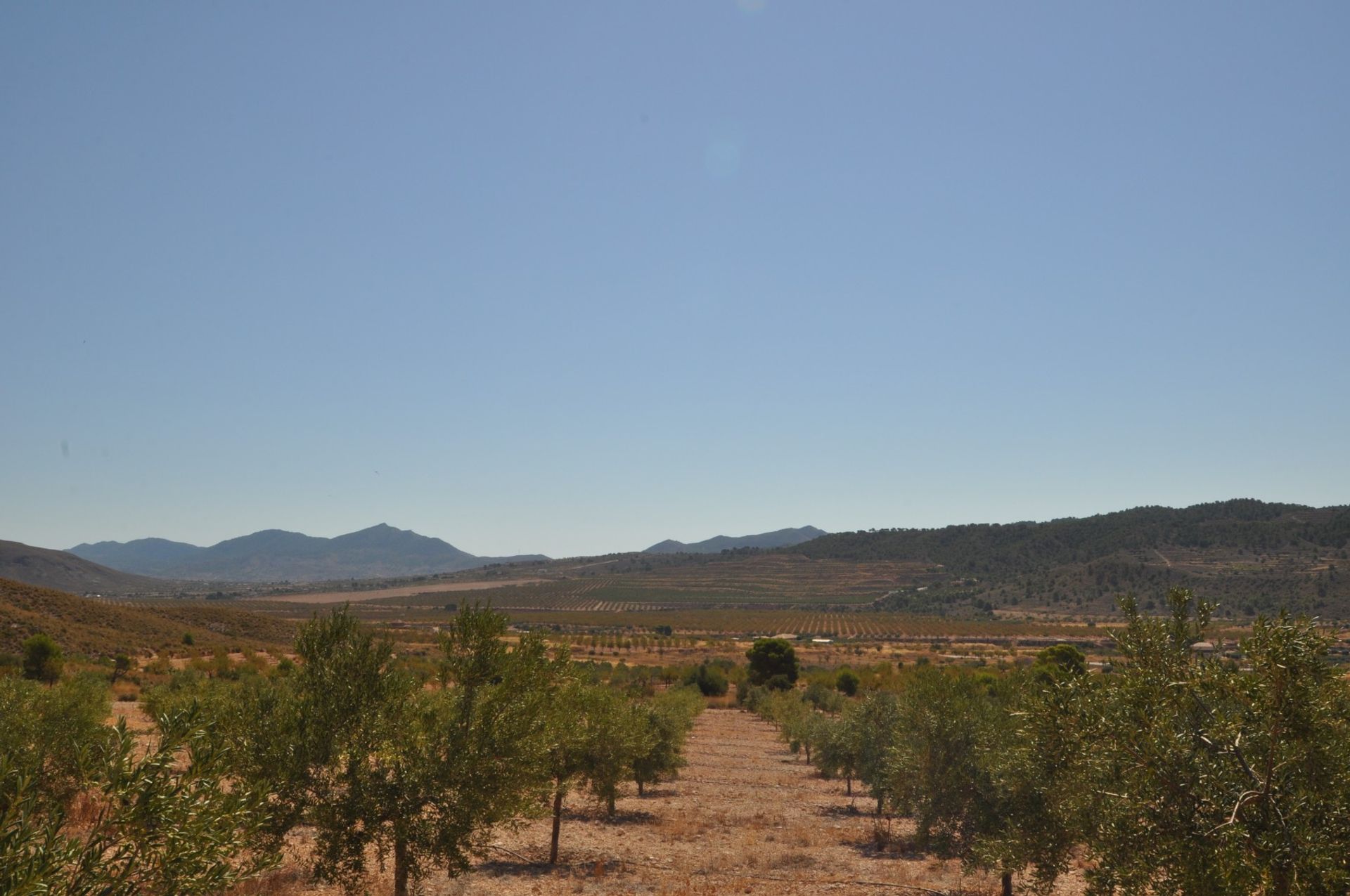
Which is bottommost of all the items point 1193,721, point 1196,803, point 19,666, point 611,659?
point 611,659

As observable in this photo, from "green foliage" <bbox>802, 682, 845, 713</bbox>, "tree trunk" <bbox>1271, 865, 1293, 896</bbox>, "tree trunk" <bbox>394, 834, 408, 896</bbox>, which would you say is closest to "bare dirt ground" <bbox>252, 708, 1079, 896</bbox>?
"tree trunk" <bbox>394, 834, 408, 896</bbox>

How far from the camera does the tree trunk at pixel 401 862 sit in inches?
549

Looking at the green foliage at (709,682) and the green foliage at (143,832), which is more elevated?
the green foliage at (143,832)

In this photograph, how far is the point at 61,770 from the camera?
20.2 meters

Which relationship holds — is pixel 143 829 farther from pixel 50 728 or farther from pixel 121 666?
pixel 121 666

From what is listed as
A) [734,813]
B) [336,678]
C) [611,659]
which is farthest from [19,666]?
[611,659]

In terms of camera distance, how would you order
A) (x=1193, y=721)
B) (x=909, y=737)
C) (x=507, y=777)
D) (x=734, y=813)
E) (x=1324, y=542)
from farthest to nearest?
1. (x=1324, y=542)
2. (x=734, y=813)
3. (x=909, y=737)
4. (x=507, y=777)
5. (x=1193, y=721)

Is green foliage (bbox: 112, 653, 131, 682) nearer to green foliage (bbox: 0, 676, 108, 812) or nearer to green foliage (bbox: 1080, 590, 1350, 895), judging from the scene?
green foliage (bbox: 0, 676, 108, 812)

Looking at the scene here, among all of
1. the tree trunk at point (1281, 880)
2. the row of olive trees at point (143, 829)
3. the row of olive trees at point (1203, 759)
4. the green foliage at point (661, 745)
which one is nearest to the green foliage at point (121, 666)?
the green foliage at point (661, 745)

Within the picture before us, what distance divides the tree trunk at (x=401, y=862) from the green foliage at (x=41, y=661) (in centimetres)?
4127

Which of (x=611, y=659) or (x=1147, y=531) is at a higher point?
(x=1147, y=531)

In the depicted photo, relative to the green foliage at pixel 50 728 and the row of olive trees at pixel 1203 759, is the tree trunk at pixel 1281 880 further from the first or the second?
the green foliage at pixel 50 728

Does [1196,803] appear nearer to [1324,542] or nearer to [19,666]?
[19,666]

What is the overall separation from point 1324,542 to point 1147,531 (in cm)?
3467
